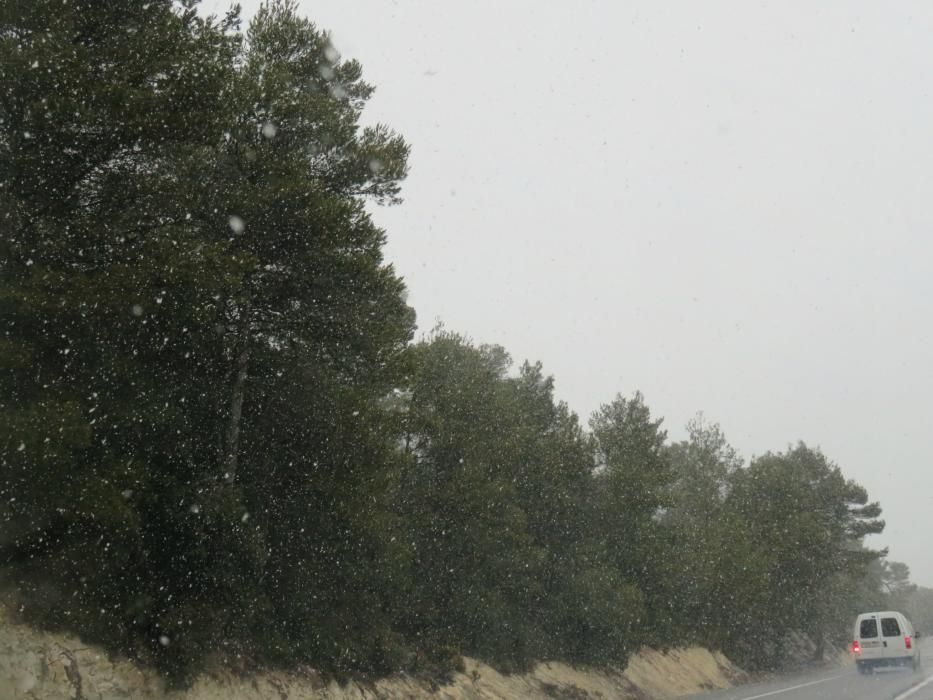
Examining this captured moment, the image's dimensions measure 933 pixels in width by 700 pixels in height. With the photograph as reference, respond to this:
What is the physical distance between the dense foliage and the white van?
1201 cm

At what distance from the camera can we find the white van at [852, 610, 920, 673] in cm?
2811

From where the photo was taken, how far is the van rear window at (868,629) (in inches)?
1120

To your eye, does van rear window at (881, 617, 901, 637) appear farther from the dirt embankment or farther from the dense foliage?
the dense foliage

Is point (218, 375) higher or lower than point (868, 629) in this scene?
higher

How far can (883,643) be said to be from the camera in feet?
92.7

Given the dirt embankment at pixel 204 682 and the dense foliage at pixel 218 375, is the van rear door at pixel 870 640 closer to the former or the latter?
the dirt embankment at pixel 204 682

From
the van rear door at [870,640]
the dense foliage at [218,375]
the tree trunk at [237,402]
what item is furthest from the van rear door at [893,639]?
the tree trunk at [237,402]

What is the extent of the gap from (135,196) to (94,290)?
7.34 ft

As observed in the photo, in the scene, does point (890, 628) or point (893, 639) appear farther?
point (890, 628)

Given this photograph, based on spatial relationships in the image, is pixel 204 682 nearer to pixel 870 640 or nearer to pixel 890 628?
pixel 870 640

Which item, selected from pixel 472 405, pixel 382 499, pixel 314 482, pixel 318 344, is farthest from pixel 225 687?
pixel 472 405

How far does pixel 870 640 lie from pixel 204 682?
23.6 meters

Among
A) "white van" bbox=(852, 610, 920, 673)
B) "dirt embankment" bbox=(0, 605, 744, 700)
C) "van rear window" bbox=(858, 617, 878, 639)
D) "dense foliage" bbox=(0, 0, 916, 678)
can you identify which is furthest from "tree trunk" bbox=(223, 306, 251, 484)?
"van rear window" bbox=(858, 617, 878, 639)

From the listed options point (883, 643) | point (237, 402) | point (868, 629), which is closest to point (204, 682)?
point (237, 402)
